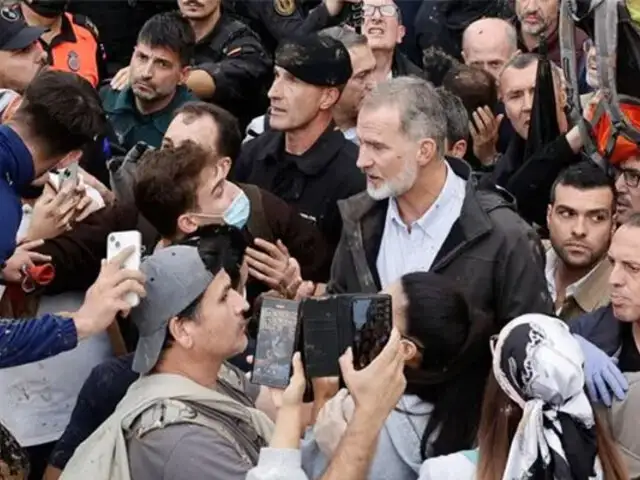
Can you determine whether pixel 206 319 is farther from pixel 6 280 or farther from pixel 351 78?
pixel 351 78

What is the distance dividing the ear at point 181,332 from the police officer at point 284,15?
155 inches

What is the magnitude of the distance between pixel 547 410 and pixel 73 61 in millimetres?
4184

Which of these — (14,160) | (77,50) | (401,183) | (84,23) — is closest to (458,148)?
(401,183)

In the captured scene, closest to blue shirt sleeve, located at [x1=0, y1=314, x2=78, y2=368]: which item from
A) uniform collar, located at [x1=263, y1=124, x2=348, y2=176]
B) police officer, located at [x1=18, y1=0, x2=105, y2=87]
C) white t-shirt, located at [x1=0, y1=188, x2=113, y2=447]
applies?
white t-shirt, located at [x1=0, y1=188, x2=113, y2=447]

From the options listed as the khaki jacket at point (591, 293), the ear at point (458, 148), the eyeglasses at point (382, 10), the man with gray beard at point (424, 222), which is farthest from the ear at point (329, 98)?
the eyeglasses at point (382, 10)

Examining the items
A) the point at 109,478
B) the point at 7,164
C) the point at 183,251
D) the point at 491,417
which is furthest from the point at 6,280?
the point at 491,417

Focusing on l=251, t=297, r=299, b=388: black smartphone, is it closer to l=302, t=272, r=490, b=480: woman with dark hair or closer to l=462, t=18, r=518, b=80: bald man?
l=302, t=272, r=490, b=480: woman with dark hair

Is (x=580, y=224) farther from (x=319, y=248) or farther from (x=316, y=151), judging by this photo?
(x=316, y=151)

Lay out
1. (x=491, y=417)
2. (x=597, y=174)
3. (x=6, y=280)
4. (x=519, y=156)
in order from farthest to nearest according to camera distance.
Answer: (x=519, y=156), (x=597, y=174), (x=6, y=280), (x=491, y=417)

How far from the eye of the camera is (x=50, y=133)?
4.00m

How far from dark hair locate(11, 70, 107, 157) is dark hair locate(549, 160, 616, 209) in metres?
1.77

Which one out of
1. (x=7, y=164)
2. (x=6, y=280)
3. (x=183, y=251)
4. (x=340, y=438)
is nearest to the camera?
(x=340, y=438)

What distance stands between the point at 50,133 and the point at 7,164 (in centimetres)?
16

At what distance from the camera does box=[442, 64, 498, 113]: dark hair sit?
6141 millimetres
